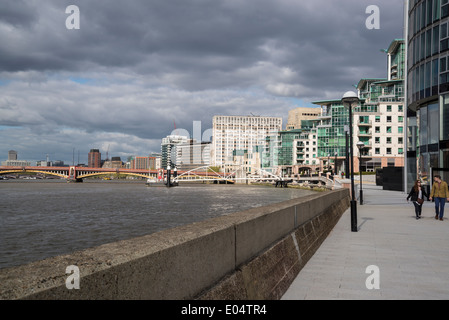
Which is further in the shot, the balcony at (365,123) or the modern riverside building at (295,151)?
the modern riverside building at (295,151)

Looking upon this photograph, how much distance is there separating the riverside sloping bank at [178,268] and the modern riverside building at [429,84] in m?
31.9

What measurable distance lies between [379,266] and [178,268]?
6578mm

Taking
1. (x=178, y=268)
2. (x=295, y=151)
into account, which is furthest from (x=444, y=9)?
(x=295, y=151)

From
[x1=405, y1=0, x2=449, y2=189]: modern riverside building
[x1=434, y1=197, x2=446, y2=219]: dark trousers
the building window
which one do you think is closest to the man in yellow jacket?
[x1=434, y1=197, x2=446, y2=219]: dark trousers

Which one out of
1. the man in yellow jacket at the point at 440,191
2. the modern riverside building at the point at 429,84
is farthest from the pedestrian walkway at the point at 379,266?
the modern riverside building at the point at 429,84

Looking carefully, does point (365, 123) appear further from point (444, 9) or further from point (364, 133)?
point (444, 9)

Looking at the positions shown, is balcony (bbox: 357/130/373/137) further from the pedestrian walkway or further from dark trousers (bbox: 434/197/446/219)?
the pedestrian walkway

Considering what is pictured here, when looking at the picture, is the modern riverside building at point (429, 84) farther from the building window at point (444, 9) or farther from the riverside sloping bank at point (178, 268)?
the riverside sloping bank at point (178, 268)

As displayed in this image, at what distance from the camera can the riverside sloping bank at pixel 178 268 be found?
2445 mm

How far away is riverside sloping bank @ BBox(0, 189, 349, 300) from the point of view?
244cm

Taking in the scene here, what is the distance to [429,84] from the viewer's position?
35.6 m
